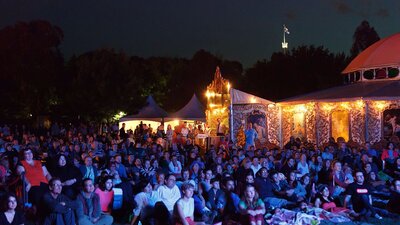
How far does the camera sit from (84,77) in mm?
43812

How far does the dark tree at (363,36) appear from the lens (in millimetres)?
53531

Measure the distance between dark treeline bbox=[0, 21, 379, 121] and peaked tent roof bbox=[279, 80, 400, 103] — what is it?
54.0ft

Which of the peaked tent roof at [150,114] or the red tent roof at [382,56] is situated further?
the peaked tent roof at [150,114]

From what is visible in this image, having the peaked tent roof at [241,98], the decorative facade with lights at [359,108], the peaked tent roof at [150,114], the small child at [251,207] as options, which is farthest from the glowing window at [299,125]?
the small child at [251,207]

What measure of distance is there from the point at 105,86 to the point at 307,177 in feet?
105

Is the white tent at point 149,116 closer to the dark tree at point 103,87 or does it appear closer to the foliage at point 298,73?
the dark tree at point 103,87

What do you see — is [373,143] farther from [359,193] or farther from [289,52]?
[289,52]

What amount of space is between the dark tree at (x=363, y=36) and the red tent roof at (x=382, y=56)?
25.7 metres

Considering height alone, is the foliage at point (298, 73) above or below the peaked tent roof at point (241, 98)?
above

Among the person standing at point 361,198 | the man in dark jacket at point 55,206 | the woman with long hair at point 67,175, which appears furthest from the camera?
the person standing at point 361,198

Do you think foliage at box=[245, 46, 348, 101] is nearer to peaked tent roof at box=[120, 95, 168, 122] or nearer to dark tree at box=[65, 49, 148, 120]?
dark tree at box=[65, 49, 148, 120]

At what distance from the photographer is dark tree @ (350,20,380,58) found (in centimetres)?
5353

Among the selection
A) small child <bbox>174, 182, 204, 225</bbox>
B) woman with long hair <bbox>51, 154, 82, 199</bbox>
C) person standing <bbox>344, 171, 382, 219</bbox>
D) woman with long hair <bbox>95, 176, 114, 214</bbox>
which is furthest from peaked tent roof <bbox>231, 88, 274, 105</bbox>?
small child <bbox>174, 182, 204, 225</bbox>

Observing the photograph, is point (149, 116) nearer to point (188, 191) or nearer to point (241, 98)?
point (241, 98)
